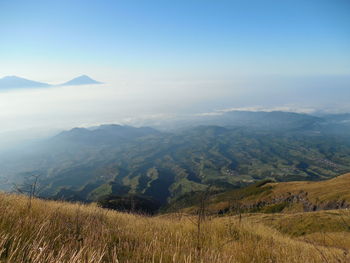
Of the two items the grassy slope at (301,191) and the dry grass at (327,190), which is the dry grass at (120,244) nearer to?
the grassy slope at (301,191)

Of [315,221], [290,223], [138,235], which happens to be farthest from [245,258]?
[315,221]

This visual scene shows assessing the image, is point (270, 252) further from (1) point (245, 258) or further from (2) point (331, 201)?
(2) point (331, 201)

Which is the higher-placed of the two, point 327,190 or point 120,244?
point 120,244

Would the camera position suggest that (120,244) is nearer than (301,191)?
Yes

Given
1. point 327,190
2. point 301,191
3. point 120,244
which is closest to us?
point 120,244

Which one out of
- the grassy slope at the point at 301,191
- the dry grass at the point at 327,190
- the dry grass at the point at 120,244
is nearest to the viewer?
the dry grass at the point at 120,244

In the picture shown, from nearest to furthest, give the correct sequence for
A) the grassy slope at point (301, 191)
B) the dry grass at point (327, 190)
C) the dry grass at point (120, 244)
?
the dry grass at point (120, 244)
the dry grass at point (327, 190)
the grassy slope at point (301, 191)

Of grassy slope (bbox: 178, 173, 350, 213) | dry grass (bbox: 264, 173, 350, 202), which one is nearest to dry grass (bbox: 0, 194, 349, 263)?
grassy slope (bbox: 178, 173, 350, 213)

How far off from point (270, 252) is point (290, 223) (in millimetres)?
34358

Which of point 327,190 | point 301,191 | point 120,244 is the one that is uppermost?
point 120,244

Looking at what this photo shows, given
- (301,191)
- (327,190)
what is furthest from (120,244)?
(301,191)

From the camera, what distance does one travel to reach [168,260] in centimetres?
313

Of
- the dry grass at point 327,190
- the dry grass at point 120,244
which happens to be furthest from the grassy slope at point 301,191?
the dry grass at point 120,244

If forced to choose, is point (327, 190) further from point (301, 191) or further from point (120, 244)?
point (120, 244)
